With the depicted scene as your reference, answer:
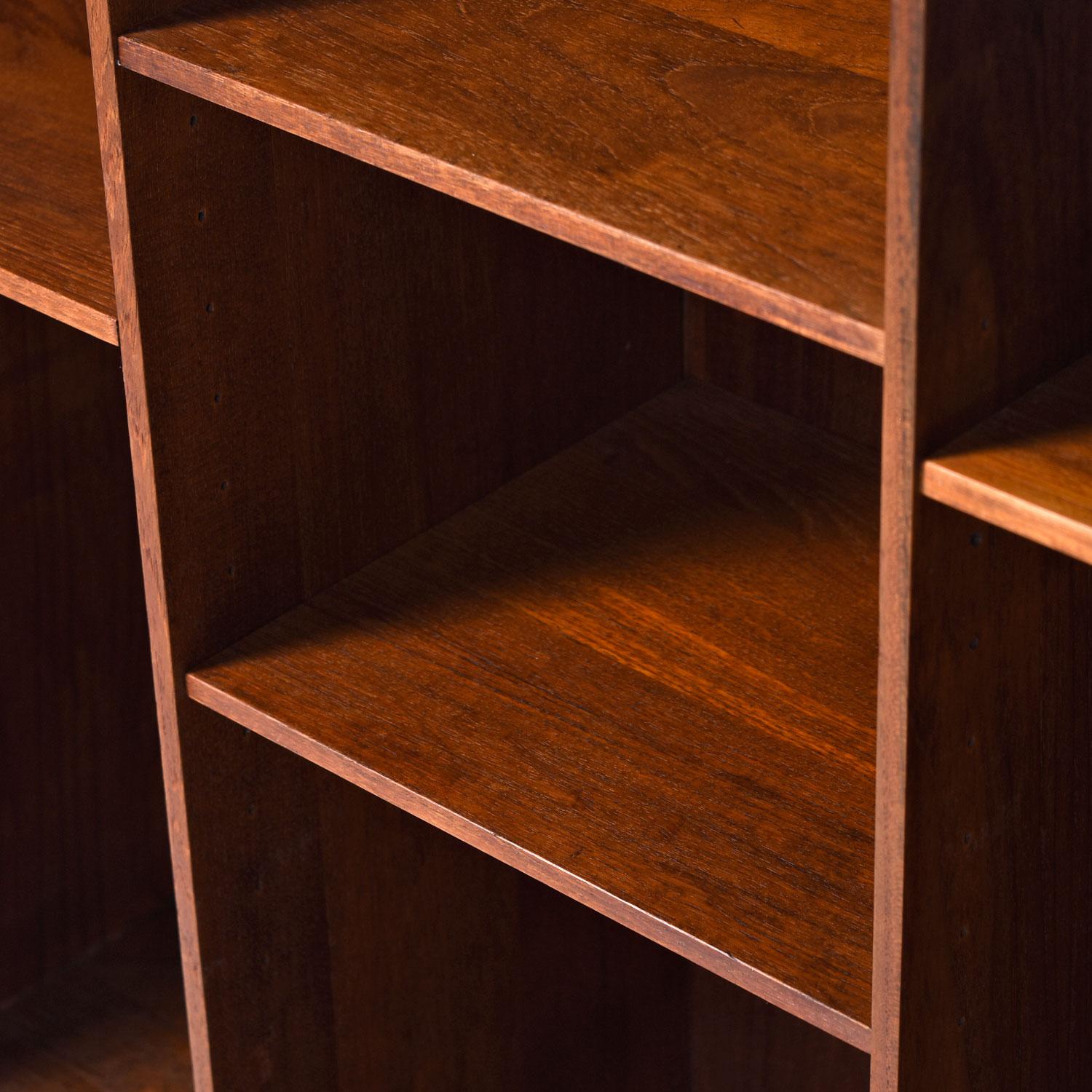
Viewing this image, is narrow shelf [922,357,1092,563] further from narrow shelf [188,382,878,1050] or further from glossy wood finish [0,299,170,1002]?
glossy wood finish [0,299,170,1002]

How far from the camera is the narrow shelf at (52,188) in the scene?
1.13 meters

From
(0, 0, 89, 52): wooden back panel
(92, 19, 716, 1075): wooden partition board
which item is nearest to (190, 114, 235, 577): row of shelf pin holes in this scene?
(92, 19, 716, 1075): wooden partition board

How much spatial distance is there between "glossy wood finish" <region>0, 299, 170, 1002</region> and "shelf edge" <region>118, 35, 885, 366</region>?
1.95 feet

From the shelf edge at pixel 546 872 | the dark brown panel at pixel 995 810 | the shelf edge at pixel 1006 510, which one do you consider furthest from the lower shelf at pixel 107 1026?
the shelf edge at pixel 1006 510

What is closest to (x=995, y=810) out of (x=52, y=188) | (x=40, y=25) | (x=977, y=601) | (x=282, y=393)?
(x=977, y=601)

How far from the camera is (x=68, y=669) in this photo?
1.68 m

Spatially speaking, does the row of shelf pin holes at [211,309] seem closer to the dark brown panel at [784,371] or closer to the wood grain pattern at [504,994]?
the wood grain pattern at [504,994]

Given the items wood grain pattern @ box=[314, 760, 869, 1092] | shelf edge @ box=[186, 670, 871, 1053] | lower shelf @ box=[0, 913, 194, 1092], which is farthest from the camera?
lower shelf @ box=[0, 913, 194, 1092]

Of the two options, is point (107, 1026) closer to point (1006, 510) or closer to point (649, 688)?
point (649, 688)

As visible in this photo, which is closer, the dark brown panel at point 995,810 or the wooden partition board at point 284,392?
the dark brown panel at point 995,810

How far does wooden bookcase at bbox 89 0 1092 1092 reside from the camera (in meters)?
0.77

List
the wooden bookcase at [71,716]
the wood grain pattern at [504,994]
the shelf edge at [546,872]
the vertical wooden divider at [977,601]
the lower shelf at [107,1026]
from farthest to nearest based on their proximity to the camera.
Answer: the lower shelf at [107,1026] < the wooden bookcase at [71,716] < the wood grain pattern at [504,994] < the shelf edge at [546,872] < the vertical wooden divider at [977,601]

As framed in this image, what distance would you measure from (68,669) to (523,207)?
97cm

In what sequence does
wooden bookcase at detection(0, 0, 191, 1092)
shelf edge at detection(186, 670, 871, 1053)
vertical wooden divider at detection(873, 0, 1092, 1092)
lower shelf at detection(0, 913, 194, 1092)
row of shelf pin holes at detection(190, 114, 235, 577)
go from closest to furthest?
vertical wooden divider at detection(873, 0, 1092, 1092)
shelf edge at detection(186, 670, 871, 1053)
row of shelf pin holes at detection(190, 114, 235, 577)
wooden bookcase at detection(0, 0, 191, 1092)
lower shelf at detection(0, 913, 194, 1092)
